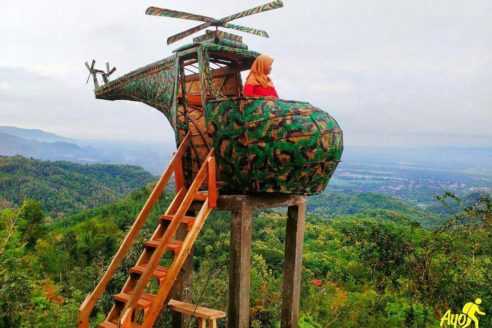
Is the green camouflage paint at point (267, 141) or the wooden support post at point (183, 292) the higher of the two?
the green camouflage paint at point (267, 141)

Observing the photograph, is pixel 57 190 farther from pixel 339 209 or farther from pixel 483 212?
pixel 483 212

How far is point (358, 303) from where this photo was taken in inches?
397

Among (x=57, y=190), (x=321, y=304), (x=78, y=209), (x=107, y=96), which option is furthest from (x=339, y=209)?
(x=107, y=96)

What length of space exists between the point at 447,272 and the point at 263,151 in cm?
691

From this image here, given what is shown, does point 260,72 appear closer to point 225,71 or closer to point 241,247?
A: point 225,71

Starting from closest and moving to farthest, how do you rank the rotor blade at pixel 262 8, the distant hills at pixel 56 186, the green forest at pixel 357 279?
the rotor blade at pixel 262 8 < the green forest at pixel 357 279 < the distant hills at pixel 56 186

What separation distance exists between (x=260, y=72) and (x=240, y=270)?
2.34 m

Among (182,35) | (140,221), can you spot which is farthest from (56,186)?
(182,35)

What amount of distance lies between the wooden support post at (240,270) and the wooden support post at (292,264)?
38.8 inches

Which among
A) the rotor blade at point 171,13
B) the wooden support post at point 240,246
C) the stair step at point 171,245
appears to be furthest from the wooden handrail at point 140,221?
the rotor blade at point 171,13

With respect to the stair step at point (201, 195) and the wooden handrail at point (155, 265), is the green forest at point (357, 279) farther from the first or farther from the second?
the stair step at point (201, 195)

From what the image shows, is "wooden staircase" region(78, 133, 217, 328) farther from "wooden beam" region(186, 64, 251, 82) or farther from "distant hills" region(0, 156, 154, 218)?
"distant hills" region(0, 156, 154, 218)

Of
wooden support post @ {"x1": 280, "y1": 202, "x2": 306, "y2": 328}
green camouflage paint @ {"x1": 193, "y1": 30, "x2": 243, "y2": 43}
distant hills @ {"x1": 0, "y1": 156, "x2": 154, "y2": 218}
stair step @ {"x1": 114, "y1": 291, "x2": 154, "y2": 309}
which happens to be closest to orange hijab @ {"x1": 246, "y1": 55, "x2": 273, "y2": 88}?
green camouflage paint @ {"x1": 193, "y1": 30, "x2": 243, "y2": 43}

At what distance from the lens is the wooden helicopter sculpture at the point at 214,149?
4562 millimetres
